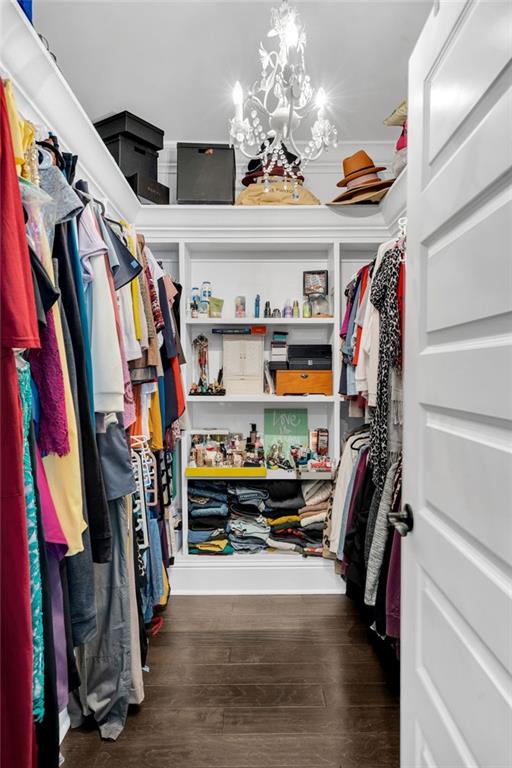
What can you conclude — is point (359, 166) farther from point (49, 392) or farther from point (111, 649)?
point (111, 649)

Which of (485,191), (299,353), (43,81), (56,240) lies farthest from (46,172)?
(299,353)

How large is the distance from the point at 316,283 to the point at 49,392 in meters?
2.18

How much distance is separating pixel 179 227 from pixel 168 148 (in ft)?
2.13

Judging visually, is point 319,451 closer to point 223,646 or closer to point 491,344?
point 223,646

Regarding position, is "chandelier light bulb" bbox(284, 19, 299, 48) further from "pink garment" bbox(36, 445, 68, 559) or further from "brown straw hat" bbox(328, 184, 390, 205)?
"pink garment" bbox(36, 445, 68, 559)

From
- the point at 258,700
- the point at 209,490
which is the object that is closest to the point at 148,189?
the point at 209,490

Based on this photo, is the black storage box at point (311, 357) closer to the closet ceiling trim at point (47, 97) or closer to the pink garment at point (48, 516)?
the closet ceiling trim at point (47, 97)

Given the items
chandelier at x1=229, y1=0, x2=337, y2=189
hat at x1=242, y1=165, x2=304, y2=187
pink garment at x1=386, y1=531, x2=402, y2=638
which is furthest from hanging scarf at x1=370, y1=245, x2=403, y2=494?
hat at x1=242, y1=165, x2=304, y2=187

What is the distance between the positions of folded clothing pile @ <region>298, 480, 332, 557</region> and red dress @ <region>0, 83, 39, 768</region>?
6.64 ft

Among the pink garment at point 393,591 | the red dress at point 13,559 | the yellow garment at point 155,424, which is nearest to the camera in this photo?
the red dress at point 13,559

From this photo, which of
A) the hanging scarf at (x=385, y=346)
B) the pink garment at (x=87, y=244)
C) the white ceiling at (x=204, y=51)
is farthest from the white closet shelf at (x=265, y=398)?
the white ceiling at (x=204, y=51)

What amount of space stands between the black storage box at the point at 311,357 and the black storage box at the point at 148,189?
3.93 feet

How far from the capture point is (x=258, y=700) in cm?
173

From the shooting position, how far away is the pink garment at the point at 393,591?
167cm
